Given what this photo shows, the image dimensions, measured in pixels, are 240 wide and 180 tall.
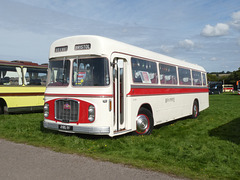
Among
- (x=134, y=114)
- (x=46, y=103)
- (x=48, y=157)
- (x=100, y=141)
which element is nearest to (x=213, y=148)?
(x=134, y=114)

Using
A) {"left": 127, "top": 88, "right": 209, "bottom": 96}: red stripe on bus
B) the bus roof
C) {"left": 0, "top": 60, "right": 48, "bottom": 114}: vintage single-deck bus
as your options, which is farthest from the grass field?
{"left": 0, "top": 60, "right": 48, "bottom": 114}: vintage single-deck bus

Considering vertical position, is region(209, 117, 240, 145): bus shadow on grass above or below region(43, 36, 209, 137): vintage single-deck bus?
below

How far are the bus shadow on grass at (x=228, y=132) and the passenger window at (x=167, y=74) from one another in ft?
8.27

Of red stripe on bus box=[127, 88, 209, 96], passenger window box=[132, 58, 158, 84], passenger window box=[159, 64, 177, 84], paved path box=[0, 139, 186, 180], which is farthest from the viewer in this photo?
passenger window box=[159, 64, 177, 84]

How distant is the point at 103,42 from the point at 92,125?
7.48ft

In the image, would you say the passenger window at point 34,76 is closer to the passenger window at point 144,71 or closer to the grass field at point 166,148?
the grass field at point 166,148

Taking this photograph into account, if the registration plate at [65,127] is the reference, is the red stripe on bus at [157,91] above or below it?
above

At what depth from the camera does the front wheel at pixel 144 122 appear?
29.0ft

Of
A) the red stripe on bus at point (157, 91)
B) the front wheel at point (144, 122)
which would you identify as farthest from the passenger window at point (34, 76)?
the front wheel at point (144, 122)

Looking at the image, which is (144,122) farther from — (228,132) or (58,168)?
(58,168)

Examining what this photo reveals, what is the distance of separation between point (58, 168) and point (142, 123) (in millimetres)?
3991

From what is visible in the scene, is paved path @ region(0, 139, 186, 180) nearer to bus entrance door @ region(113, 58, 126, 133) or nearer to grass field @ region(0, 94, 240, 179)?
grass field @ region(0, 94, 240, 179)

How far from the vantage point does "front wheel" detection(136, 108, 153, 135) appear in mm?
8828

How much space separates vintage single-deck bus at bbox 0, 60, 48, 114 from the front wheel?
7.81 meters
